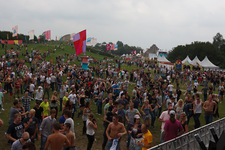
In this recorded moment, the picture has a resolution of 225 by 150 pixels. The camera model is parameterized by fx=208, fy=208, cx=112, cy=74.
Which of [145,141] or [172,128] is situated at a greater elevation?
[172,128]

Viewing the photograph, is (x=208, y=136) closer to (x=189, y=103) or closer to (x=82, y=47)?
(x=189, y=103)

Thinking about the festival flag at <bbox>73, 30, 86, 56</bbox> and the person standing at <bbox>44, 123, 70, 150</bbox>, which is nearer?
the person standing at <bbox>44, 123, 70, 150</bbox>

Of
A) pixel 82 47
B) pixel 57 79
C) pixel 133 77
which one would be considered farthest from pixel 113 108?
pixel 133 77

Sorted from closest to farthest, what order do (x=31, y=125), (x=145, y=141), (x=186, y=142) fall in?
(x=145, y=141), (x=186, y=142), (x=31, y=125)

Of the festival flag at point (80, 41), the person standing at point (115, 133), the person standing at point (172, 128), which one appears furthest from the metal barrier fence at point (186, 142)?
the festival flag at point (80, 41)

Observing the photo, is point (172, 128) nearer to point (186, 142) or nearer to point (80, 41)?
point (186, 142)

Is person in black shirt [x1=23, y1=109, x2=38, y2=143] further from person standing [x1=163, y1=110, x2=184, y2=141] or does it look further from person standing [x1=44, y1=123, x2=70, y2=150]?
person standing [x1=163, y1=110, x2=184, y2=141]

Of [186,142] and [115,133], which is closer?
[186,142]

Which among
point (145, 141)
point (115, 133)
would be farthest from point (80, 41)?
point (145, 141)

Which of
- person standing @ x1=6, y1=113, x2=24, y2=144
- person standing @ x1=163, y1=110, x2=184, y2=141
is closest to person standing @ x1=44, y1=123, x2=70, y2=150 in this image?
person standing @ x1=6, y1=113, x2=24, y2=144

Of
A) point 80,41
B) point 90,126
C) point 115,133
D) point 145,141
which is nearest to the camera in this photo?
point 145,141

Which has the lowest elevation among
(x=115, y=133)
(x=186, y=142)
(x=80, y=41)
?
(x=186, y=142)

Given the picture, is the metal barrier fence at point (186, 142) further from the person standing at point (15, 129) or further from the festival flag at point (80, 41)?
the festival flag at point (80, 41)

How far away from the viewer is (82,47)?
21922mm
